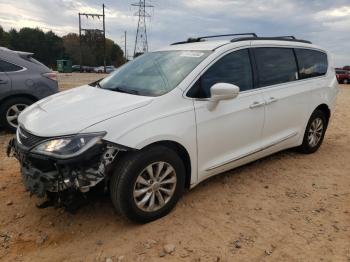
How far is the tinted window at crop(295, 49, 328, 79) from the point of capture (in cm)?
522

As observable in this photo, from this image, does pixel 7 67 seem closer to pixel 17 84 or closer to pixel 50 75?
pixel 17 84

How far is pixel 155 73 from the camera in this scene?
4.04 meters

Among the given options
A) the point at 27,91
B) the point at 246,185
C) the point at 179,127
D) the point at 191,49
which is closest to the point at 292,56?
the point at 191,49

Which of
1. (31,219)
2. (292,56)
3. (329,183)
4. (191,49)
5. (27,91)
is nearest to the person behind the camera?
(31,219)

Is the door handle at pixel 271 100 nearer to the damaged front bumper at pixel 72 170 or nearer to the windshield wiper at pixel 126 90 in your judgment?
the windshield wiper at pixel 126 90

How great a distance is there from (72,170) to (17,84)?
4.45 metres

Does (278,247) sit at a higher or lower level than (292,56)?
lower

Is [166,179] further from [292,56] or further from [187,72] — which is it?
[292,56]

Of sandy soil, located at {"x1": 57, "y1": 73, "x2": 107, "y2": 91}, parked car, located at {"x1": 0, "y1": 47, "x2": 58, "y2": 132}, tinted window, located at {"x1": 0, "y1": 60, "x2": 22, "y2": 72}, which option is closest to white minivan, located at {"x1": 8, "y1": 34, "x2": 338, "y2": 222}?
parked car, located at {"x1": 0, "y1": 47, "x2": 58, "y2": 132}

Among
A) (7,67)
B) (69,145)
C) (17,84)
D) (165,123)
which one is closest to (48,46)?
(7,67)

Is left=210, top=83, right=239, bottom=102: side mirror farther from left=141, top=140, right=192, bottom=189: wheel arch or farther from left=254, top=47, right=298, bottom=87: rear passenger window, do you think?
left=254, top=47, right=298, bottom=87: rear passenger window

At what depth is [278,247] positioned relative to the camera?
123 inches

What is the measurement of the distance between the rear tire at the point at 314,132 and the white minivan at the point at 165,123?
316mm

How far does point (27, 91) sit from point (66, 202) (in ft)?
14.3
